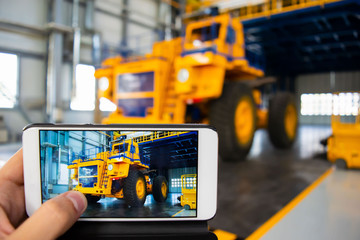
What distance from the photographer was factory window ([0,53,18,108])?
644 centimetres

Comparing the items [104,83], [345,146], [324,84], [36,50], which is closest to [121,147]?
[345,146]

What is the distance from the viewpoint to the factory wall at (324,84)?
14.0 metres

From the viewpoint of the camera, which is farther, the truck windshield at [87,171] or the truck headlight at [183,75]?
the truck headlight at [183,75]

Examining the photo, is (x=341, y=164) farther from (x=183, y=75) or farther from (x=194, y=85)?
(x=183, y=75)

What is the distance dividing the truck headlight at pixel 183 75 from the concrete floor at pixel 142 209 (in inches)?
107

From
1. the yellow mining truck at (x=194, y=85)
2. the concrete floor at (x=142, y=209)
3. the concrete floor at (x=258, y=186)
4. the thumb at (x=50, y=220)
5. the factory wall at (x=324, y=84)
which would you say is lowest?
the concrete floor at (x=258, y=186)

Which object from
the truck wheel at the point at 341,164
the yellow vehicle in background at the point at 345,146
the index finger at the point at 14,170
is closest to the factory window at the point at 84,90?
the yellow vehicle in background at the point at 345,146

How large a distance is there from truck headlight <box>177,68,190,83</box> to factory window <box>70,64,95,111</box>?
553cm

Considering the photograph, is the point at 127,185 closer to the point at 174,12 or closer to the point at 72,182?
the point at 72,182

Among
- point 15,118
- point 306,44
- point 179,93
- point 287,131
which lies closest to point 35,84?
point 15,118

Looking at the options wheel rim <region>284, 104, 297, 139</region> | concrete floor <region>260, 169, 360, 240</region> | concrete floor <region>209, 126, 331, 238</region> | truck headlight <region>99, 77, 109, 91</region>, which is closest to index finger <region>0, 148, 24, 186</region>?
concrete floor <region>260, 169, 360, 240</region>

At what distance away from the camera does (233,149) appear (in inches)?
145

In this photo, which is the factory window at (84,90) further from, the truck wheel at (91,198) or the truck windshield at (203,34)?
the truck wheel at (91,198)

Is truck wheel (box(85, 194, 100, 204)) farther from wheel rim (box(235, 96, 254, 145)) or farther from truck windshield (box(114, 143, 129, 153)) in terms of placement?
wheel rim (box(235, 96, 254, 145))
